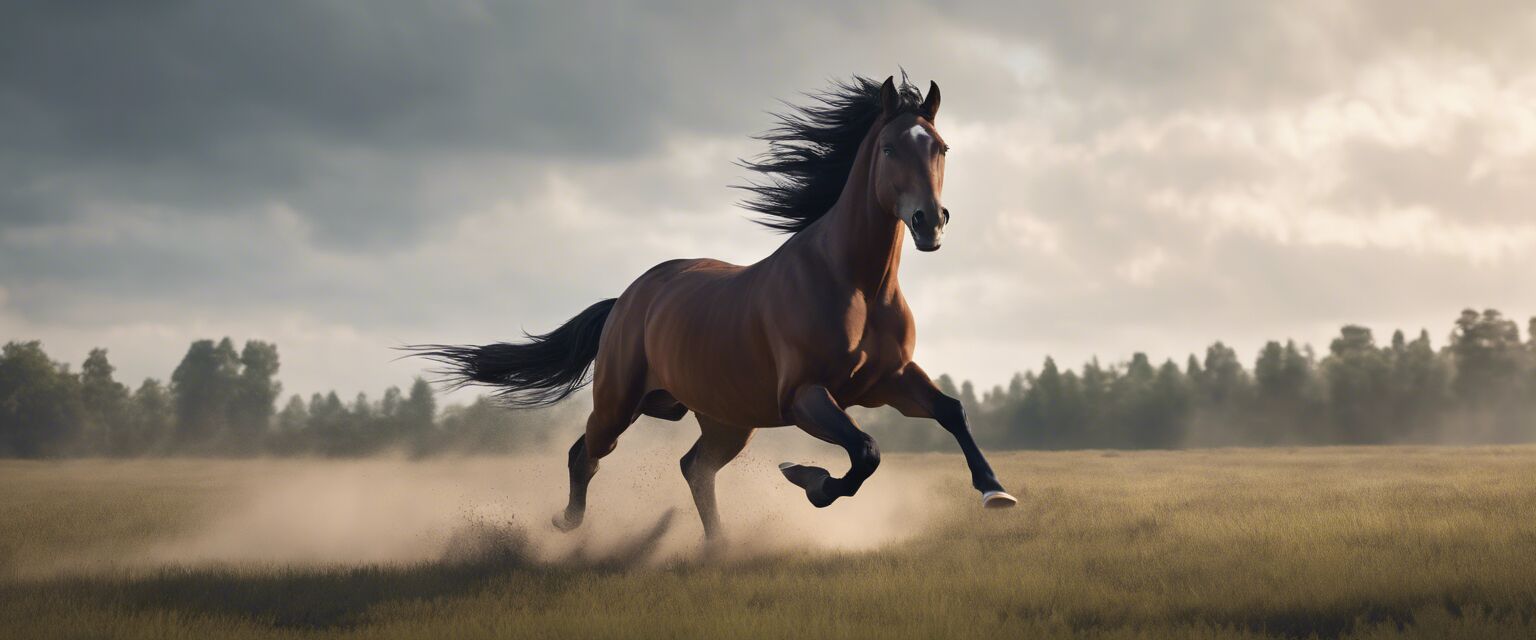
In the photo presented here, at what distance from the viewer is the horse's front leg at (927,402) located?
711 cm

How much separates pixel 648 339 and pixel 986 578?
3.54 meters

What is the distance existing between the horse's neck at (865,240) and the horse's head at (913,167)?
179mm

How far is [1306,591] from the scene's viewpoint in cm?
666

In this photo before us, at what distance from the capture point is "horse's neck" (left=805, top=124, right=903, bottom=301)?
→ 7375 millimetres

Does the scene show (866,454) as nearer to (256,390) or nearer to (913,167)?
(913,167)

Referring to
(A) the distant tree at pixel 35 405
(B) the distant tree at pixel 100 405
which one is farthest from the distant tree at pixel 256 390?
(A) the distant tree at pixel 35 405

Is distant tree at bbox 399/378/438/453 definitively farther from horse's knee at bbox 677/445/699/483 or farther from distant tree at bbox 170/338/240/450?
horse's knee at bbox 677/445/699/483

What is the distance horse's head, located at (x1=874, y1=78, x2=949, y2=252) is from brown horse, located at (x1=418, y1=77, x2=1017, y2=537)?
1 cm

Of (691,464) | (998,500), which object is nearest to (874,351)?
(998,500)

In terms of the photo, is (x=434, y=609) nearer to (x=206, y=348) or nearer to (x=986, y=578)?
(x=986, y=578)

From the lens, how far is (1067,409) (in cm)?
9269

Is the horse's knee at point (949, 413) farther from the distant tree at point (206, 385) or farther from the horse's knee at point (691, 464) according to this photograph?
the distant tree at point (206, 385)

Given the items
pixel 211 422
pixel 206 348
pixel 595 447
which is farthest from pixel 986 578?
pixel 206 348

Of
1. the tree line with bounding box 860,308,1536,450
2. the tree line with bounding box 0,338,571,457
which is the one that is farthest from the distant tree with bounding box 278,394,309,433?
the tree line with bounding box 860,308,1536,450
